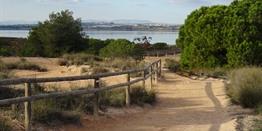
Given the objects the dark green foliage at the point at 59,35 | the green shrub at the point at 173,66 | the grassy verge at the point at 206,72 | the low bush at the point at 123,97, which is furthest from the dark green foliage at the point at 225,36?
the low bush at the point at 123,97

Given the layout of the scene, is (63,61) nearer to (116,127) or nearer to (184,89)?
(184,89)

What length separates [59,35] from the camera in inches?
2071

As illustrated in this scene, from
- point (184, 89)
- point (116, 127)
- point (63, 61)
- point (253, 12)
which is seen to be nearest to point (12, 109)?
point (116, 127)

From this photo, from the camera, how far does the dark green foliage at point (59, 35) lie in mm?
52703

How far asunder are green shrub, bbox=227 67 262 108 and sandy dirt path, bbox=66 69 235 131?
55cm

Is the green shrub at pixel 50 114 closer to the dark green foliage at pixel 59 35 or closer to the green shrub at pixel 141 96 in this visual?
the green shrub at pixel 141 96

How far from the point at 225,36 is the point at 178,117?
21285 mm

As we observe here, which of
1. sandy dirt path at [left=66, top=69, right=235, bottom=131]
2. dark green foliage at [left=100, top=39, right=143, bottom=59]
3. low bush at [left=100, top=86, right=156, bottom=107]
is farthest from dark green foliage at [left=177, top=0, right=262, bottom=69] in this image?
low bush at [left=100, top=86, right=156, bottom=107]

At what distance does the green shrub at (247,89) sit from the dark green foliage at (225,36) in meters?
14.8

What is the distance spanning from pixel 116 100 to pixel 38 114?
472 centimetres

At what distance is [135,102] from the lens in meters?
18.5

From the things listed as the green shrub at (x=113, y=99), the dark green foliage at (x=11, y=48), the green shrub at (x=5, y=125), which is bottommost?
the dark green foliage at (x=11, y=48)

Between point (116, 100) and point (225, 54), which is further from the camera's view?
point (225, 54)

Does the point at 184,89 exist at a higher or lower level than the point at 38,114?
lower
